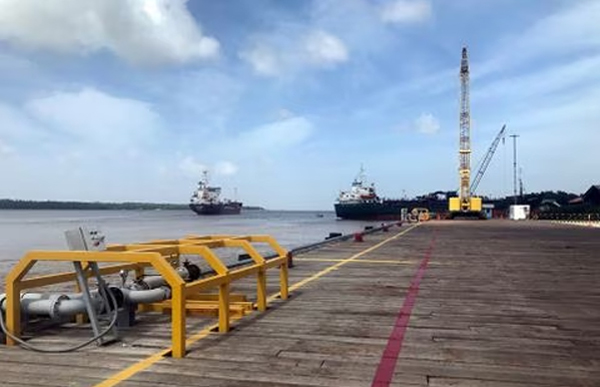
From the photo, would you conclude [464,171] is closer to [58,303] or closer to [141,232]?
[141,232]

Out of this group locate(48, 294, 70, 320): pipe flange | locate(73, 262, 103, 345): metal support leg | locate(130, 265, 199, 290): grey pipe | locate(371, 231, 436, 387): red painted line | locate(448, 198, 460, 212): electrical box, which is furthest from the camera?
locate(448, 198, 460, 212): electrical box

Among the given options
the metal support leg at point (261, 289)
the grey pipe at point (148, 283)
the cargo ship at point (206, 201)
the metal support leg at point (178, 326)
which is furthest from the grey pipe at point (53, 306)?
the cargo ship at point (206, 201)

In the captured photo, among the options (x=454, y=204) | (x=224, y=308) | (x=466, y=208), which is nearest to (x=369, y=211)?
(x=454, y=204)

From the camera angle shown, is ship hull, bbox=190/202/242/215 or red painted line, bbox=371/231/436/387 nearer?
red painted line, bbox=371/231/436/387

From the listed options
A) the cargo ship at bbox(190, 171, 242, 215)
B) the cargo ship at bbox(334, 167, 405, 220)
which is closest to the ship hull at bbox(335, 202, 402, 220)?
the cargo ship at bbox(334, 167, 405, 220)

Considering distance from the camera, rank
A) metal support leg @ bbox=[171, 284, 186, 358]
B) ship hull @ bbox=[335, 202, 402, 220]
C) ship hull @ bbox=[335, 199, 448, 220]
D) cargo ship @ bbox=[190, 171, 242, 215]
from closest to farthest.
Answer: metal support leg @ bbox=[171, 284, 186, 358]
ship hull @ bbox=[335, 199, 448, 220]
ship hull @ bbox=[335, 202, 402, 220]
cargo ship @ bbox=[190, 171, 242, 215]

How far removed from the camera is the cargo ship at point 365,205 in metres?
101

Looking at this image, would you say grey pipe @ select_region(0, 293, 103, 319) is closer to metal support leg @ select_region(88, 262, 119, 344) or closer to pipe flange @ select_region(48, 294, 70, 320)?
pipe flange @ select_region(48, 294, 70, 320)

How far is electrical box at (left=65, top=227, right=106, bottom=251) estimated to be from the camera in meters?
5.86

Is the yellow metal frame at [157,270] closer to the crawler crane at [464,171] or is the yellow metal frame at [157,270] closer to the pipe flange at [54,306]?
the pipe flange at [54,306]

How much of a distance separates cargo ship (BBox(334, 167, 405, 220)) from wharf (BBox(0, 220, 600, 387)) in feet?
299

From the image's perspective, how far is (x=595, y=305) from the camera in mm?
8414

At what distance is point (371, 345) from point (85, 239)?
3281 millimetres

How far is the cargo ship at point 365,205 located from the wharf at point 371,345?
91226 millimetres
